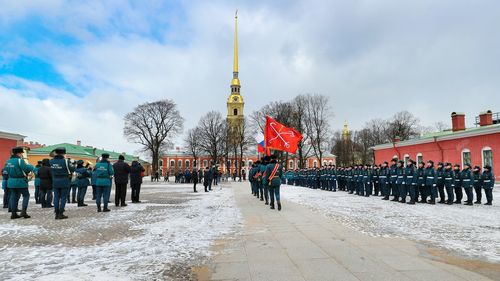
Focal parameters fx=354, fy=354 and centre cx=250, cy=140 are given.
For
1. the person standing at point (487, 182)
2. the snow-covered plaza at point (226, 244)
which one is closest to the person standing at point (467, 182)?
the person standing at point (487, 182)

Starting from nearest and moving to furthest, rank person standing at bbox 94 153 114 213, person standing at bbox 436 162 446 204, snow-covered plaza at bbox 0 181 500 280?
snow-covered plaza at bbox 0 181 500 280 → person standing at bbox 94 153 114 213 → person standing at bbox 436 162 446 204

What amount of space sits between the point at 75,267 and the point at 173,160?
4334 inches

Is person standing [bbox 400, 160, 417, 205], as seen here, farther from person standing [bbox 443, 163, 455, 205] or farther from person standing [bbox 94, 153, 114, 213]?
person standing [bbox 94, 153, 114, 213]

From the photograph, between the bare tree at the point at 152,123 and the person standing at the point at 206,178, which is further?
the bare tree at the point at 152,123

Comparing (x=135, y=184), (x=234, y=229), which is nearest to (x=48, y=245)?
(x=234, y=229)

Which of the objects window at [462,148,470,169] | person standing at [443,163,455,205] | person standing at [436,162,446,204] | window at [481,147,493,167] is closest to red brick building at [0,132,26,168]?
person standing at [436,162,446,204]

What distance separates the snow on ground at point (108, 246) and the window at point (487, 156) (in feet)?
90.4

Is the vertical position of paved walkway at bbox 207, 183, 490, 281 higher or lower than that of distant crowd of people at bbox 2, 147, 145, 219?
lower

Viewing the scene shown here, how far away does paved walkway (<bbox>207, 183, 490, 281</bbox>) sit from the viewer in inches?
176

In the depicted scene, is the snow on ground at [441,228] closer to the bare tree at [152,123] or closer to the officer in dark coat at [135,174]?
the officer in dark coat at [135,174]

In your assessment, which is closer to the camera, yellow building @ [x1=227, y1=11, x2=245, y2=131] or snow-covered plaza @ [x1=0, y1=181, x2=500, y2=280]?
snow-covered plaza @ [x1=0, y1=181, x2=500, y2=280]

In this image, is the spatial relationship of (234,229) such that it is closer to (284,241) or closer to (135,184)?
(284,241)

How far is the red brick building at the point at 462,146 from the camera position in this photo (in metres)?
28.9

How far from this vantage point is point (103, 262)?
5188mm
